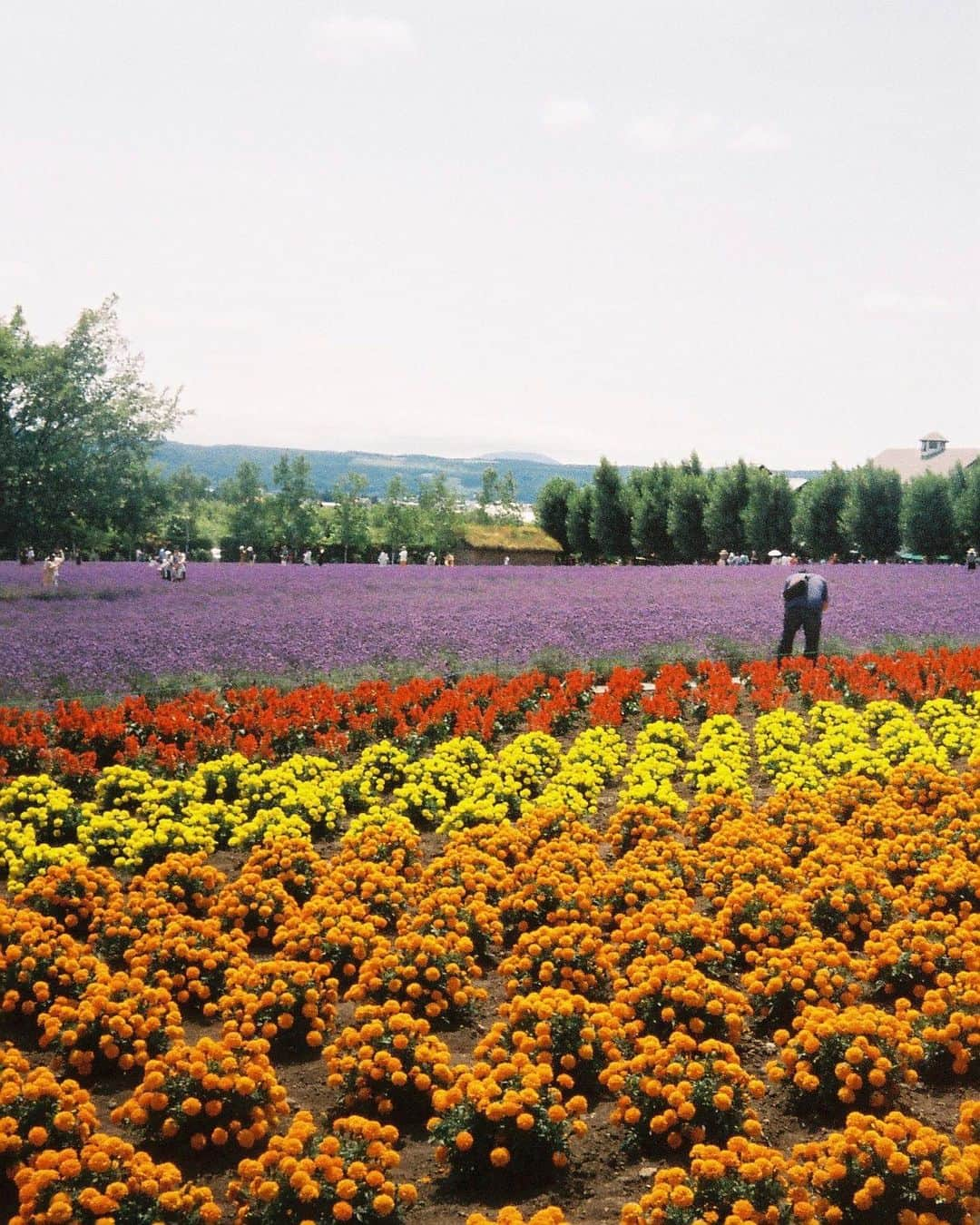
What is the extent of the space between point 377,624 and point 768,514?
2179 inches

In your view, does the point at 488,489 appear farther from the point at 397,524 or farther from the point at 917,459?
the point at 917,459

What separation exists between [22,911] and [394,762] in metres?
4.18

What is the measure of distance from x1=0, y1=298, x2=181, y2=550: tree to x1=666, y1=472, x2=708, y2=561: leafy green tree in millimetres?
50037

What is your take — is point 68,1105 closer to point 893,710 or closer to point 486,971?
point 486,971

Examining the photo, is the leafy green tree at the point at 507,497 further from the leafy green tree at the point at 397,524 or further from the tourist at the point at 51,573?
the tourist at the point at 51,573

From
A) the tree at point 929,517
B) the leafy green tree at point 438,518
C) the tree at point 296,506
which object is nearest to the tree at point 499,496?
the leafy green tree at point 438,518

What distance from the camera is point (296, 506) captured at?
10331 cm

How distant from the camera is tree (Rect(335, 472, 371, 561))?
326 ft

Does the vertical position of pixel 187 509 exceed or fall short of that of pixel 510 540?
it exceeds it

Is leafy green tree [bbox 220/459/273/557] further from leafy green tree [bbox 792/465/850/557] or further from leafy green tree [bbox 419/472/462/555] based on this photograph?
leafy green tree [bbox 792/465/850/557]

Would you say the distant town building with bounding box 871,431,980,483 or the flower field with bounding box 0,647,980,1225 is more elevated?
the distant town building with bounding box 871,431,980,483

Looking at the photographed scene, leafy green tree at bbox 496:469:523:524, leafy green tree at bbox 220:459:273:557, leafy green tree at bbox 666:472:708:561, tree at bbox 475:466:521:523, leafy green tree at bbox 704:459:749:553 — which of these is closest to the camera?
leafy green tree at bbox 704:459:749:553

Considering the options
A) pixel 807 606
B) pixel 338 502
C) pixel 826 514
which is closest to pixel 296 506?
pixel 338 502

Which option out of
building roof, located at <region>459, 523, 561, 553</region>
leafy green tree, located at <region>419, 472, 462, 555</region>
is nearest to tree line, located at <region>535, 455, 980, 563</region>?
building roof, located at <region>459, 523, 561, 553</region>
